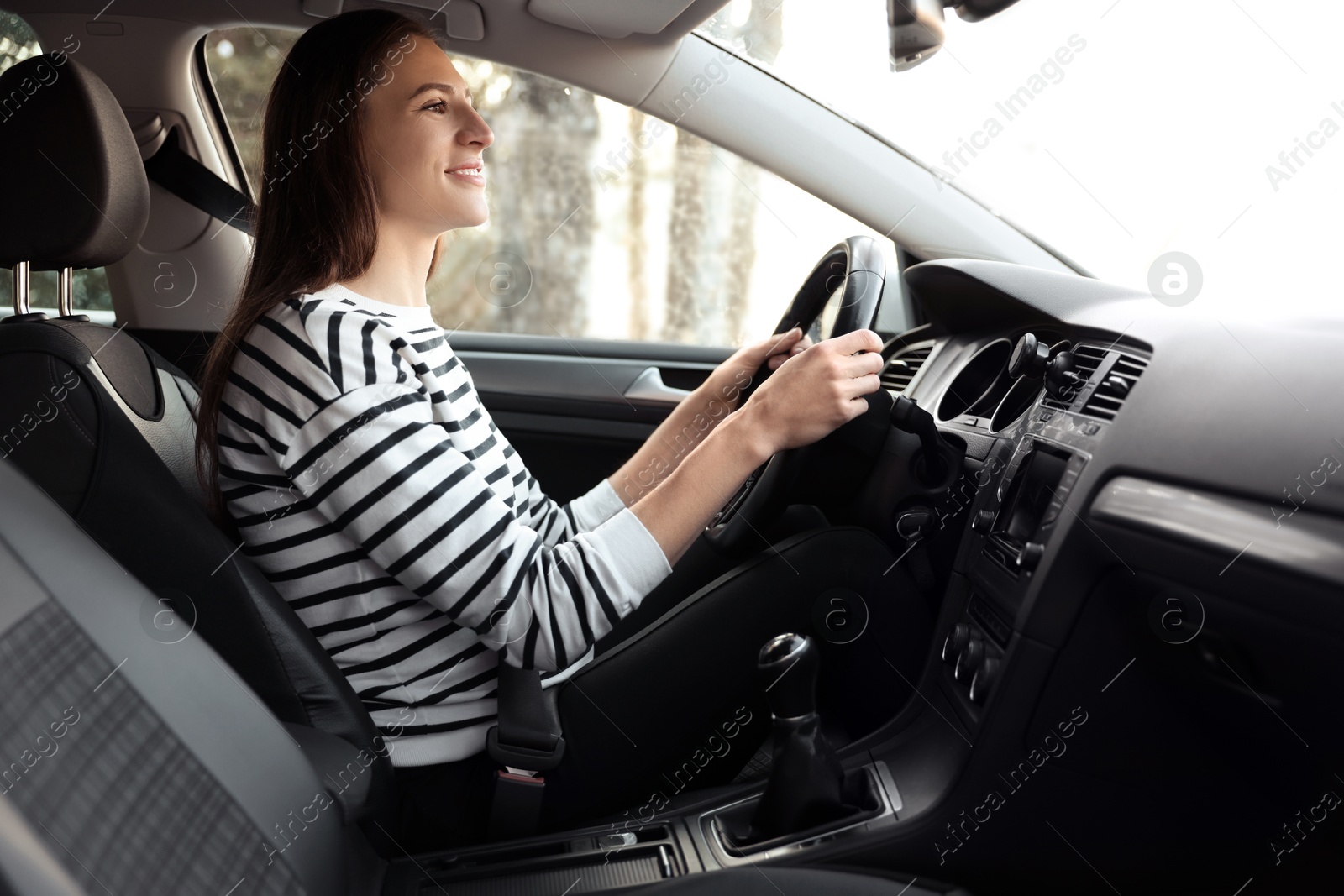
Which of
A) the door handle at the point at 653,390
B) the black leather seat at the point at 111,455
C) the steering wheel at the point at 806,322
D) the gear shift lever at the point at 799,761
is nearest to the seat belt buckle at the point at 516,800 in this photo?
the black leather seat at the point at 111,455

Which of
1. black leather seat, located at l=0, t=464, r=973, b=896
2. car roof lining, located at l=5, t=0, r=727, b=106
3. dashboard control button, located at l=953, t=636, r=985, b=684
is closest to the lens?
black leather seat, located at l=0, t=464, r=973, b=896

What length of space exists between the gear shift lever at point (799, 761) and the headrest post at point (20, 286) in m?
Result: 0.82

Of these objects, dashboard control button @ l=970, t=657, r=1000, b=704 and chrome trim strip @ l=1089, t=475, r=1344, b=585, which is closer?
chrome trim strip @ l=1089, t=475, r=1344, b=585

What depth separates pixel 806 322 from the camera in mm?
1402

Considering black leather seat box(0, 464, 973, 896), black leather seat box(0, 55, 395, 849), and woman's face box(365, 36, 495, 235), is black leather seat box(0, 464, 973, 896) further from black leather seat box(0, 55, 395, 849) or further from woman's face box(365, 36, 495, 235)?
woman's face box(365, 36, 495, 235)

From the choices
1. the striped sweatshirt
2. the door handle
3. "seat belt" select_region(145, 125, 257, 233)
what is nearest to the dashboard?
the striped sweatshirt

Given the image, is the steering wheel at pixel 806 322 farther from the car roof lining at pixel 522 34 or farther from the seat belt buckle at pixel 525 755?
the car roof lining at pixel 522 34

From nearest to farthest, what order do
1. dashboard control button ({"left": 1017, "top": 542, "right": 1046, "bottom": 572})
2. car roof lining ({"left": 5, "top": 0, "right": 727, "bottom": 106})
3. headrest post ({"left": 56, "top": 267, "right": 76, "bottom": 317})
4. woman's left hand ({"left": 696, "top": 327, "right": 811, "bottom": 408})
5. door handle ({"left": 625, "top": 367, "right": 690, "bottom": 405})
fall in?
dashboard control button ({"left": 1017, "top": 542, "right": 1046, "bottom": 572})
headrest post ({"left": 56, "top": 267, "right": 76, "bottom": 317})
woman's left hand ({"left": 696, "top": 327, "right": 811, "bottom": 408})
car roof lining ({"left": 5, "top": 0, "right": 727, "bottom": 106})
door handle ({"left": 625, "top": 367, "right": 690, "bottom": 405})

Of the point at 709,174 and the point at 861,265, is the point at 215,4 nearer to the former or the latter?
the point at 861,265

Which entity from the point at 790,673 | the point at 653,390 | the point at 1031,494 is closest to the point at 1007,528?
the point at 1031,494

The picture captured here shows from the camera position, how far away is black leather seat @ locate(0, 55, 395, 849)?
3.03ft

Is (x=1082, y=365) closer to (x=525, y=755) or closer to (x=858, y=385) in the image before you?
(x=858, y=385)

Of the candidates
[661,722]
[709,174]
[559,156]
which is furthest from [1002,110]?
[559,156]

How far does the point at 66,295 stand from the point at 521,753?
2.28ft
